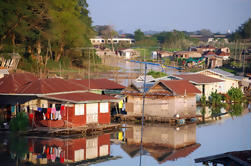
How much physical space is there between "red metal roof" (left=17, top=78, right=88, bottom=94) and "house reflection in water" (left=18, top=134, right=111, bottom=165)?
2.95 metres

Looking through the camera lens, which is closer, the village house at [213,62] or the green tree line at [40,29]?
the green tree line at [40,29]

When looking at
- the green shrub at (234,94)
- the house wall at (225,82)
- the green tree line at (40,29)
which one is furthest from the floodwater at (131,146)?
the green tree line at (40,29)

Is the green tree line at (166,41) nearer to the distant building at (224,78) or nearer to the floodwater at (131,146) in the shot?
the distant building at (224,78)

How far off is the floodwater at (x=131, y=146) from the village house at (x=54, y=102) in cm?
123

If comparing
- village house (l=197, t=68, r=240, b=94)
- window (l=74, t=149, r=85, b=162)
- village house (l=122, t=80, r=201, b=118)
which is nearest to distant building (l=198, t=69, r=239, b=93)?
village house (l=197, t=68, r=240, b=94)

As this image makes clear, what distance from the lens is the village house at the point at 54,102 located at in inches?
883

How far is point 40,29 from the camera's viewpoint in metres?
38.6

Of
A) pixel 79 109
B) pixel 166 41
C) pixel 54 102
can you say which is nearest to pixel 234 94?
pixel 79 109

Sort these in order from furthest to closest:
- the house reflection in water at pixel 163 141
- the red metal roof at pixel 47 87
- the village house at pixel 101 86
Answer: the village house at pixel 101 86 → the red metal roof at pixel 47 87 → the house reflection in water at pixel 163 141

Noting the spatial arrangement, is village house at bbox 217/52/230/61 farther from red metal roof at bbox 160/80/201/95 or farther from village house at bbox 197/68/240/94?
red metal roof at bbox 160/80/201/95

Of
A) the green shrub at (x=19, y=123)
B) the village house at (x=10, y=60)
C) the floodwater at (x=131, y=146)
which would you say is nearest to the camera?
the floodwater at (x=131, y=146)

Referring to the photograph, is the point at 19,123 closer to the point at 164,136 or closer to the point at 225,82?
the point at 164,136

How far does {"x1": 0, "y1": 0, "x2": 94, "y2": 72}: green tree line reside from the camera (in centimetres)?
3550

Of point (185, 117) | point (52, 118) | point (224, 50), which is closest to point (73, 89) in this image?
point (52, 118)
